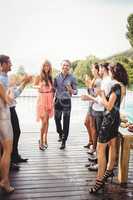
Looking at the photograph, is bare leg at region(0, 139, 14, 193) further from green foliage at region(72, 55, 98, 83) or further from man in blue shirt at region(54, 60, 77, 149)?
green foliage at region(72, 55, 98, 83)

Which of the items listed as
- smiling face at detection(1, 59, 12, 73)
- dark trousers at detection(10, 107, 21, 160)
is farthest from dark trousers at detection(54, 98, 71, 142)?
smiling face at detection(1, 59, 12, 73)

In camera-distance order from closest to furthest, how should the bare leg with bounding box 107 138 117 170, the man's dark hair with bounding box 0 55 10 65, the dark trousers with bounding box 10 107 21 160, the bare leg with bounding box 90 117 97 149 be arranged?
the bare leg with bounding box 107 138 117 170, the man's dark hair with bounding box 0 55 10 65, the dark trousers with bounding box 10 107 21 160, the bare leg with bounding box 90 117 97 149

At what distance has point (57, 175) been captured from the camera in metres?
3.44

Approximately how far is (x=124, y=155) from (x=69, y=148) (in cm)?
145

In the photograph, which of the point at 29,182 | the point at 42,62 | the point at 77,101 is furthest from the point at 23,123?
the point at 29,182

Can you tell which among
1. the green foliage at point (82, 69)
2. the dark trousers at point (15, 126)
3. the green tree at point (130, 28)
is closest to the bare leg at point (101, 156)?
the dark trousers at point (15, 126)

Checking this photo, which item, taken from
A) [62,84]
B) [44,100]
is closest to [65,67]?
[62,84]

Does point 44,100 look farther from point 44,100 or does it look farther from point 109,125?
point 109,125

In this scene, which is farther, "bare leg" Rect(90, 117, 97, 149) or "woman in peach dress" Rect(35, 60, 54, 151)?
"woman in peach dress" Rect(35, 60, 54, 151)

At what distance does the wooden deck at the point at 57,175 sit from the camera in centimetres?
295

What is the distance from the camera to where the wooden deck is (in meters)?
2.95

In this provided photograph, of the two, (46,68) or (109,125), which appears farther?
(46,68)

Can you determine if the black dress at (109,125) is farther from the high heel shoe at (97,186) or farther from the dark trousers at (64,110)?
the dark trousers at (64,110)

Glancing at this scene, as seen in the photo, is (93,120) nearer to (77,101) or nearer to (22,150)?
(22,150)
